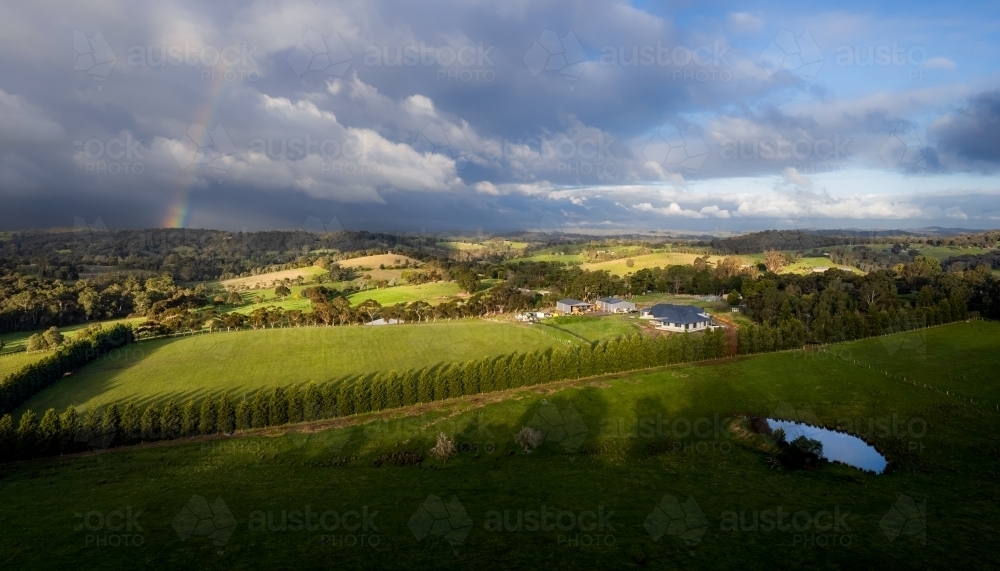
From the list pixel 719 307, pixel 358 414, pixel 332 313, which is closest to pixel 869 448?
pixel 358 414

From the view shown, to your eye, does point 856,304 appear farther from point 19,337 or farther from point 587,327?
point 19,337

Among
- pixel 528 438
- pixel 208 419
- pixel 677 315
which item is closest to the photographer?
pixel 528 438

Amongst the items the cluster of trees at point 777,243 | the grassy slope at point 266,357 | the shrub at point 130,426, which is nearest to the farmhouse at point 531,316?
the grassy slope at point 266,357

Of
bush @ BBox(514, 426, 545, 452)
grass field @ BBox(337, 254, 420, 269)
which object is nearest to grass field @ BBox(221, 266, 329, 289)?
grass field @ BBox(337, 254, 420, 269)

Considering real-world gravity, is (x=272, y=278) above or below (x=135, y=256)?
below

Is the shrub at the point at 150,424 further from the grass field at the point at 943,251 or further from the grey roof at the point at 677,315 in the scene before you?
the grass field at the point at 943,251

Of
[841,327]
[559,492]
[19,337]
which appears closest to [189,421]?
[559,492]
